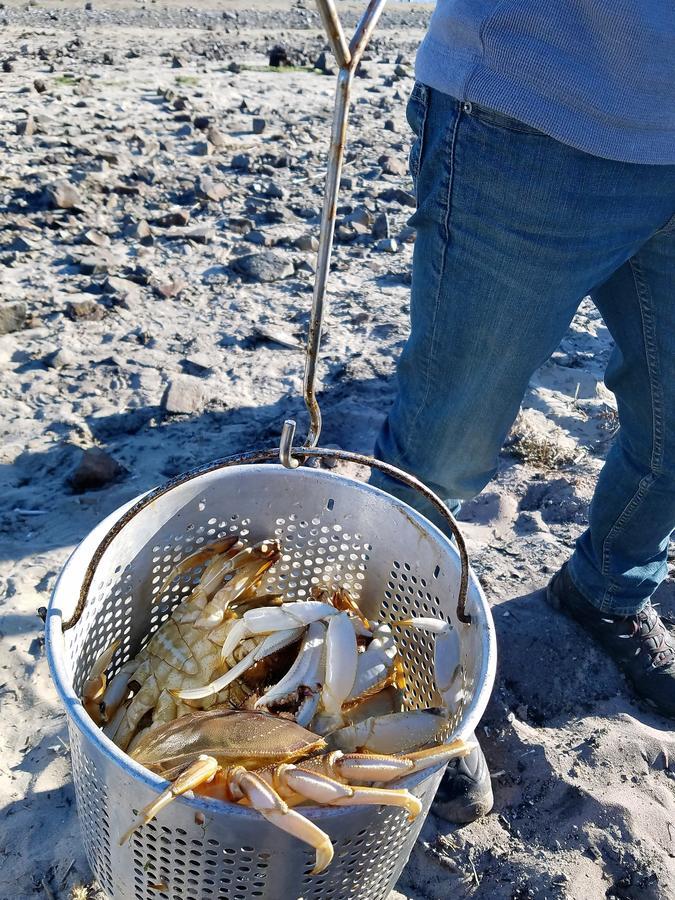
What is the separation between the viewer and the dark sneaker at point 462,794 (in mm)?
1892

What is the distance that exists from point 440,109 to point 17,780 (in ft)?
5.98

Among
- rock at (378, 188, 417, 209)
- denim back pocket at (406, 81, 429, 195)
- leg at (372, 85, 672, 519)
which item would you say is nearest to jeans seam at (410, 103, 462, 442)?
leg at (372, 85, 672, 519)

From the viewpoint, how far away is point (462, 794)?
1892 mm

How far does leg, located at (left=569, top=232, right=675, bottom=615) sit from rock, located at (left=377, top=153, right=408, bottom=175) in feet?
15.5

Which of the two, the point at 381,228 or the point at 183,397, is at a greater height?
the point at 381,228

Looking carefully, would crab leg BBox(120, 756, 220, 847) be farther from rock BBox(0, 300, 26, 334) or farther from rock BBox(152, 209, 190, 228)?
rock BBox(152, 209, 190, 228)

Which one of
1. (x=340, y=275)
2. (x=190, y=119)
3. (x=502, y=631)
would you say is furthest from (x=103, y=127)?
(x=502, y=631)

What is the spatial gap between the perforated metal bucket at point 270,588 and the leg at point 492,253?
30cm

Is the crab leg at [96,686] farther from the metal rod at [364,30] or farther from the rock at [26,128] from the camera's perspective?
the rock at [26,128]

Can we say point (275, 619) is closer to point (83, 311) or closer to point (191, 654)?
point (191, 654)

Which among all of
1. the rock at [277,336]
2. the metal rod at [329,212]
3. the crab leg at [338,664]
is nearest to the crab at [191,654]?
the crab leg at [338,664]

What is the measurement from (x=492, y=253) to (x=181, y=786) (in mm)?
1183

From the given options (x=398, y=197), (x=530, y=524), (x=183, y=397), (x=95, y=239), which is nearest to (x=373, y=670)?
(x=530, y=524)

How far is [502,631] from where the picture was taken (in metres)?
2.43
